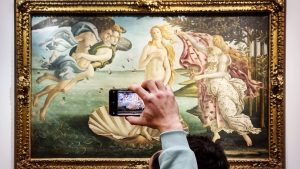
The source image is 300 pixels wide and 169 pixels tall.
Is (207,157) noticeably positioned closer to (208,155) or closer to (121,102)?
(208,155)

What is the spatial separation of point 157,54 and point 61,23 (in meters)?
0.62

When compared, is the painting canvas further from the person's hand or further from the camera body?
the person's hand

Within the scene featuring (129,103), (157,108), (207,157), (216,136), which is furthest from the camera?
(216,136)

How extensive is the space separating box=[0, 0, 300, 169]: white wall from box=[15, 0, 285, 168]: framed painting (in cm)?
5

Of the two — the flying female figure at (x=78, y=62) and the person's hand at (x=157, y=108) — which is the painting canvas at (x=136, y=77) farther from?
the person's hand at (x=157, y=108)

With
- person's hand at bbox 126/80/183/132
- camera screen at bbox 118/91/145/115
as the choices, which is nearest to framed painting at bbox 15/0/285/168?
camera screen at bbox 118/91/145/115

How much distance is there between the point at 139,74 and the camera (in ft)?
8.93

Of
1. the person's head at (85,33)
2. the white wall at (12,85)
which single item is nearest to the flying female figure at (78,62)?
the person's head at (85,33)

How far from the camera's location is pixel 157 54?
2736 millimetres

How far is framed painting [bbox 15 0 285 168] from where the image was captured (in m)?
2.72

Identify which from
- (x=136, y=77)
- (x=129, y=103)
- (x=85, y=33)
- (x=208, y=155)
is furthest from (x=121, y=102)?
(x=85, y=33)

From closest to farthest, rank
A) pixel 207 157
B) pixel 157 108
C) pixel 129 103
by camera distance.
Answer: pixel 157 108 < pixel 207 157 < pixel 129 103

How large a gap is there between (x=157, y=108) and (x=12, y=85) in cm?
184

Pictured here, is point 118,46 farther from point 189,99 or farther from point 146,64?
point 189,99
